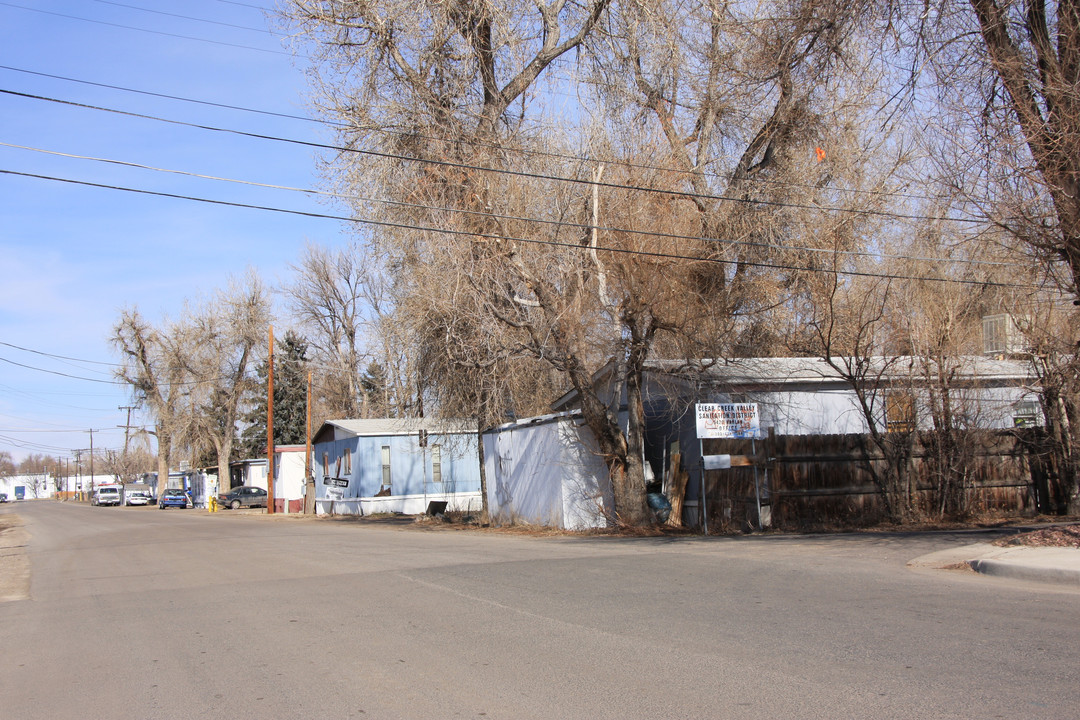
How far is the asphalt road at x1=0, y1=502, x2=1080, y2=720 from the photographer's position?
5.76 metres

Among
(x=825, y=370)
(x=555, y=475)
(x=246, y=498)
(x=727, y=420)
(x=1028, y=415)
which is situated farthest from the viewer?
(x=246, y=498)

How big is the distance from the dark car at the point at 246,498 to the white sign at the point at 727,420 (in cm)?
4241

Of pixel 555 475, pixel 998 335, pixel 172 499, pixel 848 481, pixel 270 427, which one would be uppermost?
pixel 998 335

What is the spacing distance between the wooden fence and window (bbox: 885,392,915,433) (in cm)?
51

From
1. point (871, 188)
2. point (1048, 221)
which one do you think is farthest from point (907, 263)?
point (1048, 221)

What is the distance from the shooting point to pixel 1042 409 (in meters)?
18.4

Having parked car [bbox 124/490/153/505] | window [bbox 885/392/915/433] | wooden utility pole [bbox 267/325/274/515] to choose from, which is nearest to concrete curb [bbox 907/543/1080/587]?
window [bbox 885/392/915/433]

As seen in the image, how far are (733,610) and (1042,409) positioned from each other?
13.3m

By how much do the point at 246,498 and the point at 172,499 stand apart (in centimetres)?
1027

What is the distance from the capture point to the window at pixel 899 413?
725 inches

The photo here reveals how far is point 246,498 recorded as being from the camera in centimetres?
5394

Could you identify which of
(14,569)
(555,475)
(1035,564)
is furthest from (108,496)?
(1035,564)

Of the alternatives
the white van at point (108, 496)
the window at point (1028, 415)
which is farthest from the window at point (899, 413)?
the white van at point (108, 496)

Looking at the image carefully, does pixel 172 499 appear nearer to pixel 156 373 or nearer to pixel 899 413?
pixel 156 373
